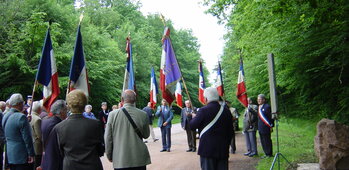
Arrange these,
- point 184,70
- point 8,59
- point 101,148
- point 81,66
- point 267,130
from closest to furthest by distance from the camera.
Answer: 1. point 101,148
2. point 81,66
3. point 267,130
4. point 8,59
5. point 184,70

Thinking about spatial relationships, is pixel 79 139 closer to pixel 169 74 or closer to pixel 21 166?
pixel 21 166

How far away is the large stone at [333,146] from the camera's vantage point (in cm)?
760

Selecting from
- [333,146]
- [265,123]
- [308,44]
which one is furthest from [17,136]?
[308,44]

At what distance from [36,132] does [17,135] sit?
389 millimetres

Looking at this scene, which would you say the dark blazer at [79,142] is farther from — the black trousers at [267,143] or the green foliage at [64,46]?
the green foliage at [64,46]

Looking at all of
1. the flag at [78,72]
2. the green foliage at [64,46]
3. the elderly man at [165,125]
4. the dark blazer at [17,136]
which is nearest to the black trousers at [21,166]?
the dark blazer at [17,136]

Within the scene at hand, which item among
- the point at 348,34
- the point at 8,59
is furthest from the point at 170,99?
the point at 8,59

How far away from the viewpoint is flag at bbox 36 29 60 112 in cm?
739

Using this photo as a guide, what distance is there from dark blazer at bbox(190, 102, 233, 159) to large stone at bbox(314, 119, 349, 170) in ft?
8.75

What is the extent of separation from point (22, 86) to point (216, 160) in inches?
884

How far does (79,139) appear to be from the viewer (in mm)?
4566

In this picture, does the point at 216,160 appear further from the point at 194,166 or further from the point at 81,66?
the point at 194,166

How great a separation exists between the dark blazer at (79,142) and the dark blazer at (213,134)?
2.32 m

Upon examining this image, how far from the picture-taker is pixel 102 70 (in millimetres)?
30484
